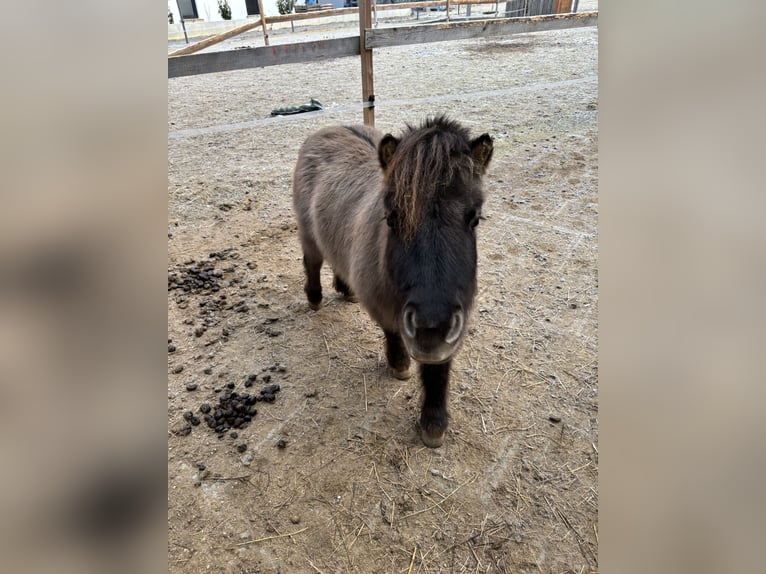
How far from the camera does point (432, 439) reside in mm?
3023

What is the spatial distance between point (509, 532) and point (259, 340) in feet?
8.62

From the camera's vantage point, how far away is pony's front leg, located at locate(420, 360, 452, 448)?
3.00m

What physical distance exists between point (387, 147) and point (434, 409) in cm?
178

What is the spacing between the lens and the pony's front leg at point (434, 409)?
2996 millimetres

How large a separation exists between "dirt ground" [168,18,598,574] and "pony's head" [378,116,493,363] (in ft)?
3.73

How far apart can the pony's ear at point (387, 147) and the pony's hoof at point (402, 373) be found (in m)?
1.73

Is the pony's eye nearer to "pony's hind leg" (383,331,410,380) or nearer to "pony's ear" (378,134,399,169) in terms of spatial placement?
"pony's ear" (378,134,399,169)

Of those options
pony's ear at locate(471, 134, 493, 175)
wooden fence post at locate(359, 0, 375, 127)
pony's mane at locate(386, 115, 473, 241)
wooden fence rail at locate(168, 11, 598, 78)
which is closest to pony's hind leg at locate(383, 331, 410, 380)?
pony's mane at locate(386, 115, 473, 241)

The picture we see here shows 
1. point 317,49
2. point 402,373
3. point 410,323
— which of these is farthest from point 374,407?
point 317,49

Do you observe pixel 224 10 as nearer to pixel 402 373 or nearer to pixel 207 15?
pixel 207 15

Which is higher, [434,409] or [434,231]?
[434,231]
